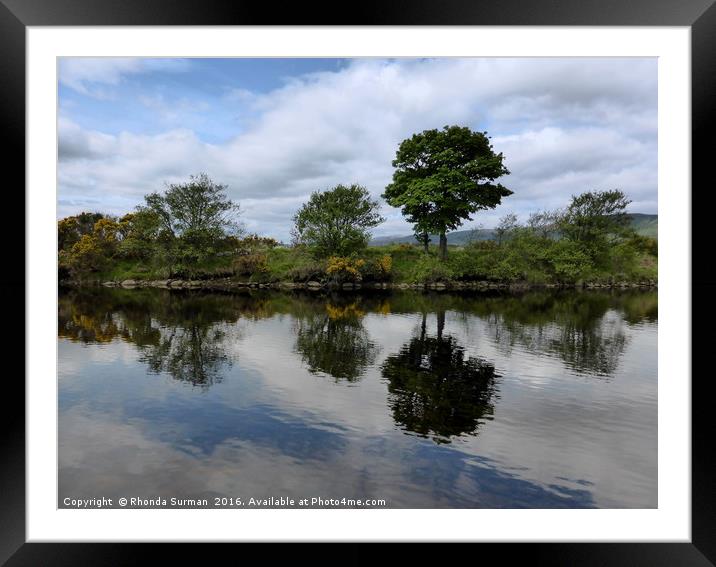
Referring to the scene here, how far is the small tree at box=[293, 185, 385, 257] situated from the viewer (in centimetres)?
2273

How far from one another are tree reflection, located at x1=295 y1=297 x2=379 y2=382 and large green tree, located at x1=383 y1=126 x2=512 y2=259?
9.53m

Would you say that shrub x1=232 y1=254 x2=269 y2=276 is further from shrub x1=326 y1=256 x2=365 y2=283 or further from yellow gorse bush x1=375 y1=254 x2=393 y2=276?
yellow gorse bush x1=375 y1=254 x2=393 y2=276

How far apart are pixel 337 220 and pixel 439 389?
1812cm

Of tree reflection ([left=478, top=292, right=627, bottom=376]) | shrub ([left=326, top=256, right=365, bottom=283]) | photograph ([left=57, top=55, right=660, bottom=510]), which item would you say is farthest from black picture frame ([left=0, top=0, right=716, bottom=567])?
shrub ([left=326, top=256, right=365, bottom=283])

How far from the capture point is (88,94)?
7281mm

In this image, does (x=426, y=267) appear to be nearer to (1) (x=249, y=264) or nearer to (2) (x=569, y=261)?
(2) (x=569, y=261)

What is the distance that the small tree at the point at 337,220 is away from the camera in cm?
2273

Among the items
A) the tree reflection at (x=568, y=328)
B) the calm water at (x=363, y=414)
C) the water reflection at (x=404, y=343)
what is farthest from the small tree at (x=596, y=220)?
the calm water at (x=363, y=414)

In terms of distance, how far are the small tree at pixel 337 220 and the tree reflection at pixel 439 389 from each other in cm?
1499

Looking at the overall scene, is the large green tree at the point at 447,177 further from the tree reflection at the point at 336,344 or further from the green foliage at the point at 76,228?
the green foliage at the point at 76,228

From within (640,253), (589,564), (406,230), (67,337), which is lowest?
(589,564)
